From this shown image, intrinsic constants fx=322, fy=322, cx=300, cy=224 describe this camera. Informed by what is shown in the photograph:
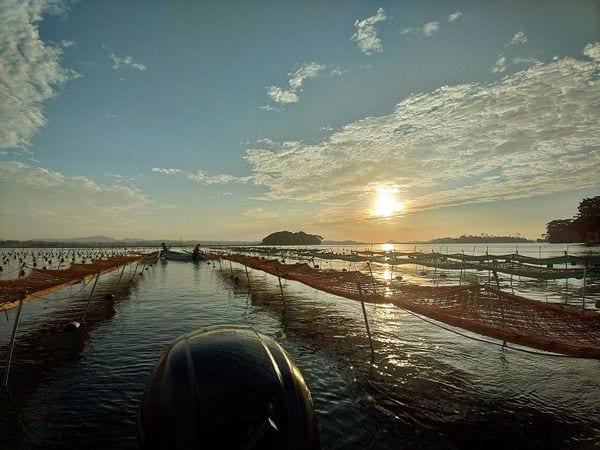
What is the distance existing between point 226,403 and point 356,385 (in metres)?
7.08

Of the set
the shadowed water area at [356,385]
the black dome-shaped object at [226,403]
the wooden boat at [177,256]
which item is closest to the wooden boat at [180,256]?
the wooden boat at [177,256]

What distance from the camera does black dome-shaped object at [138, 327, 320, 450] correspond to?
10.8ft

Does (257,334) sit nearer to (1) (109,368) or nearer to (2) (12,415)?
(2) (12,415)

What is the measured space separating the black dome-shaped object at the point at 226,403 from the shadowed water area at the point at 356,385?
3904mm

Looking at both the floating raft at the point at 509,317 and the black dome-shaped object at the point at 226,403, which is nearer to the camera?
the black dome-shaped object at the point at 226,403

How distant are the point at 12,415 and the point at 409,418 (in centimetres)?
949

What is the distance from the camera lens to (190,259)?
84.0 metres

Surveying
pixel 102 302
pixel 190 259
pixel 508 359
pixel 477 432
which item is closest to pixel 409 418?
pixel 477 432

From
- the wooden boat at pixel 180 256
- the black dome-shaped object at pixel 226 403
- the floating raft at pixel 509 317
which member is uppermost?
the black dome-shaped object at pixel 226 403

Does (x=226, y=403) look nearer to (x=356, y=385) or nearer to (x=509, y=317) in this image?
(x=356, y=385)

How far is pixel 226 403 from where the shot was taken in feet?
11.3

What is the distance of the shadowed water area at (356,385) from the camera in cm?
700

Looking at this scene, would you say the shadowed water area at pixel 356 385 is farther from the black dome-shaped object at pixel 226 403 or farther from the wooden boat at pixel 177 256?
the wooden boat at pixel 177 256

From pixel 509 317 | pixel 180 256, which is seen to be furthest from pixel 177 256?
pixel 509 317
